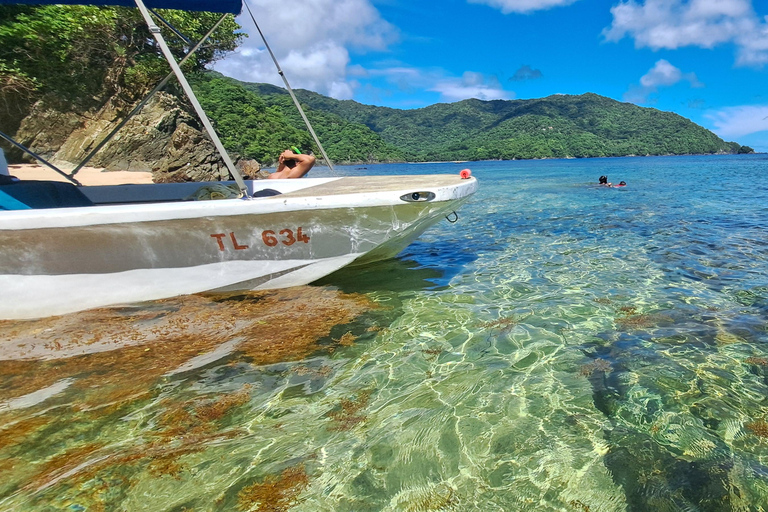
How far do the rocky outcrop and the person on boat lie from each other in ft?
61.4

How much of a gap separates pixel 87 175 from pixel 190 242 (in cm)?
2867

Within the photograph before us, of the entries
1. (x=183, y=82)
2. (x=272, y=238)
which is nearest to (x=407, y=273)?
(x=272, y=238)

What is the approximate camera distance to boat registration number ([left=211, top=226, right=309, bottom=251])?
493 centimetres

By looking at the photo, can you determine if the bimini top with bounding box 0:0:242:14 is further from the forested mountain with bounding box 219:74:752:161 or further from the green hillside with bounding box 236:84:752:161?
the green hillside with bounding box 236:84:752:161

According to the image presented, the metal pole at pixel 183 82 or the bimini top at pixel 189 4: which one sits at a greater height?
the bimini top at pixel 189 4

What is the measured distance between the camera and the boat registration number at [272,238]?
4.93 meters

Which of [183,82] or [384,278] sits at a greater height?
[183,82]

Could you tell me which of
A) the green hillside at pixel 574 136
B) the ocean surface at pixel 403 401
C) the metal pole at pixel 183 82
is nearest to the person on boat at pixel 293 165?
the ocean surface at pixel 403 401

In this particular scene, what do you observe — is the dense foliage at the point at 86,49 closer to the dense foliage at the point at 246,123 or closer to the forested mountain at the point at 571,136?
the dense foliage at the point at 246,123

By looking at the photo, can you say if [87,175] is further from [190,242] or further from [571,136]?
[571,136]

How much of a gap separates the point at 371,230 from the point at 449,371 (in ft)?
6.82

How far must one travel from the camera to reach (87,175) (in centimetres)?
2739

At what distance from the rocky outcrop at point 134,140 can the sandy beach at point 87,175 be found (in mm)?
855

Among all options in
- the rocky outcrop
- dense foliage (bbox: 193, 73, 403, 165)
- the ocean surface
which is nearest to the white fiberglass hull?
the ocean surface
